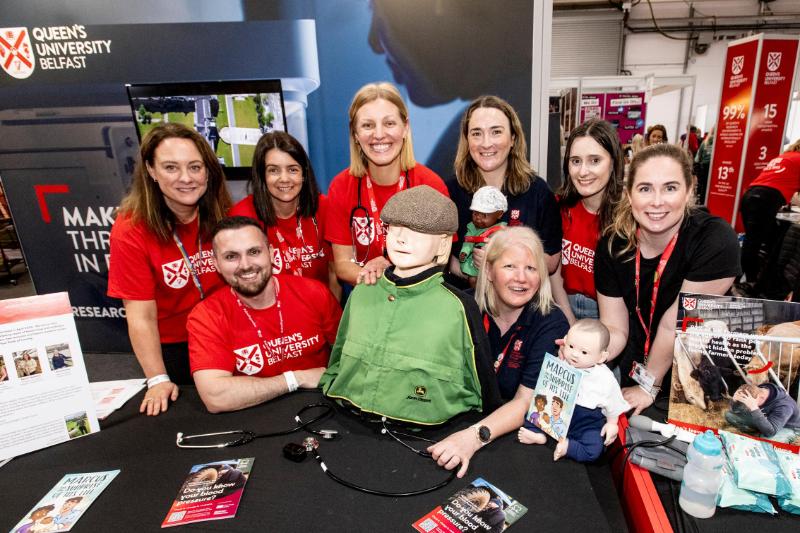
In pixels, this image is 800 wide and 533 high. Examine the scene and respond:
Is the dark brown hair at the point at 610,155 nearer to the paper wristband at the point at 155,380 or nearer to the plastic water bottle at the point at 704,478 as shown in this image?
the plastic water bottle at the point at 704,478

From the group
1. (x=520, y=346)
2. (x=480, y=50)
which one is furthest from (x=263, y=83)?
(x=520, y=346)

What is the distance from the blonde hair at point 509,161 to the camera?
210cm

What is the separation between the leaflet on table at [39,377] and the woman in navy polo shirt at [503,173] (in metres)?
1.61

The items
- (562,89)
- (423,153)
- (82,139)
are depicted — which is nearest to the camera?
(423,153)

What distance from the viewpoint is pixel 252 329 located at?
1883 millimetres

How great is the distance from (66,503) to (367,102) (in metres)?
1.78

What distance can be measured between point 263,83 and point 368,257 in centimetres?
149

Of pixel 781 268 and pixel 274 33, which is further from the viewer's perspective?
pixel 781 268

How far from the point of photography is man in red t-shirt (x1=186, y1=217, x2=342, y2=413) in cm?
172

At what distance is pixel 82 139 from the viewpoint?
352 cm

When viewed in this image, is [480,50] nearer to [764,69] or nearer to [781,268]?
[781,268]

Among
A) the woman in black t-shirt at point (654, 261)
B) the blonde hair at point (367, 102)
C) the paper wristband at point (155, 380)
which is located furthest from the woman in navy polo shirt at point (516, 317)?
the paper wristband at point (155, 380)

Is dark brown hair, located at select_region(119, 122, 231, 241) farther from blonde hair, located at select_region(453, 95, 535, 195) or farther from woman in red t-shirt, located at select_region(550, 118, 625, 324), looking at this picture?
woman in red t-shirt, located at select_region(550, 118, 625, 324)

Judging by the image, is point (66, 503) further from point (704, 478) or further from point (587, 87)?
point (587, 87)
